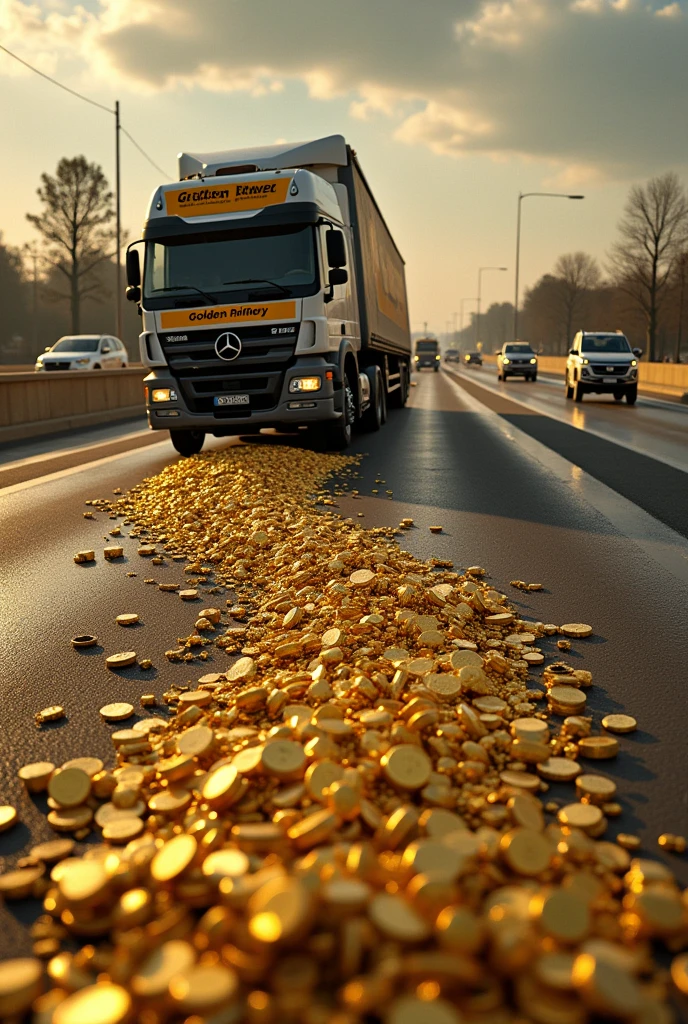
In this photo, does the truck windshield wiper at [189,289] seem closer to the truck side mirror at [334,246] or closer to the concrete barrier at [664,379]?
the truck side mirror at [334,246]

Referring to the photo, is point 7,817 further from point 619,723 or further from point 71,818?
point 619,723

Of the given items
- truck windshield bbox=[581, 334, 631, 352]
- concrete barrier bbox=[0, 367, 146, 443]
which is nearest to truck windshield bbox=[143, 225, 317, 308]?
concrete barrier bbox=[0, 367, 146, 443]

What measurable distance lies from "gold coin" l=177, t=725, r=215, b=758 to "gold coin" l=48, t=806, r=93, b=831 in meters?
0.36

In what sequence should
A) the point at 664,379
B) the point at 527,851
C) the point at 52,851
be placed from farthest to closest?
the point at 664,379 → the point at 52,851 → the point at 527,851

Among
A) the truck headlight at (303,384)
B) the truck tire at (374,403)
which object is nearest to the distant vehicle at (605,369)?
the truck tire at (374,403)

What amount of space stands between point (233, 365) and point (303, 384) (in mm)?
954

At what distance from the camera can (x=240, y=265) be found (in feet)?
36.7

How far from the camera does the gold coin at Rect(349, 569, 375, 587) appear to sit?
16.5 ft

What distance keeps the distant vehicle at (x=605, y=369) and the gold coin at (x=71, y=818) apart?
26175 millimetres

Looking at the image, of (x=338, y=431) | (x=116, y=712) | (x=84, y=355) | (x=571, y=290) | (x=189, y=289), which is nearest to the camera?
(x=116, y=712)

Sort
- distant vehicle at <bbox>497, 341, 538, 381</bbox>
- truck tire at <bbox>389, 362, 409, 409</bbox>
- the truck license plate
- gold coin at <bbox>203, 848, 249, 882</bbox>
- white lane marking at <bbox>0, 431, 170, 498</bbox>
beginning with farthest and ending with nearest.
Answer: distant vehicle at <bbox>497, 341, 538, 381</bbox> < truck tire at <bbox>389, 362, 409, 409</bbox> < the truck license plate < white lane marking at <bbox>0, 431, 170, 498</bbox> < gold coin at <bbox>203, 848, 249, 882</bbox>

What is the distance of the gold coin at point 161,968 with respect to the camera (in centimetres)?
176

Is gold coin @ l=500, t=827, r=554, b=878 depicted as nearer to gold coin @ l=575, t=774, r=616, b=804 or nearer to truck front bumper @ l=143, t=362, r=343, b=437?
gold coin @ l=575, t=774, r=616, b=804

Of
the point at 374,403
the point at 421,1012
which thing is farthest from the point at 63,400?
the point at 421,1012
